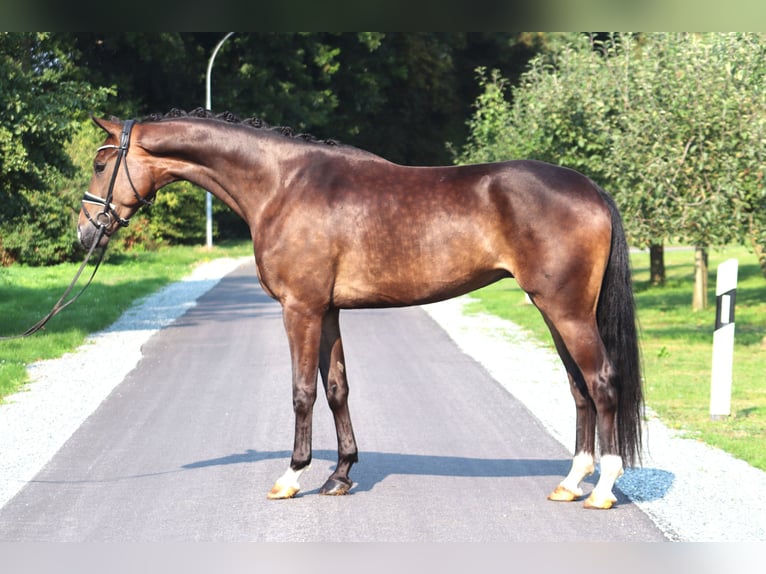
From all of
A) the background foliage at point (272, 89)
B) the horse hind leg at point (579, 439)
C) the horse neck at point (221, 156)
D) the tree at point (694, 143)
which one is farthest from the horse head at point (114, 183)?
the background foliage at point (272, 89)

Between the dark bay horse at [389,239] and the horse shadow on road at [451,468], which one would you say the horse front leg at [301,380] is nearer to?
the dark bay horse at [389,239]

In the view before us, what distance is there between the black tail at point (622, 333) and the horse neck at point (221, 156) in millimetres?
2182

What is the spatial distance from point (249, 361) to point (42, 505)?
23.3 feet

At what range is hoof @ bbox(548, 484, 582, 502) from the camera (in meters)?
7.03

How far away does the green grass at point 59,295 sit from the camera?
14.4m

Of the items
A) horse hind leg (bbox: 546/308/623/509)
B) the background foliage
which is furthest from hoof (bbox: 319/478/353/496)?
the background foliage

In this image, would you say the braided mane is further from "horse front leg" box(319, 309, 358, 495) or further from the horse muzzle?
"horse front leg" box(319, 309, 358, 495)

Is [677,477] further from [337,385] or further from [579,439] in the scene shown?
[337,385]

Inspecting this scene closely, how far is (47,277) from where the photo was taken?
26500 millimetres

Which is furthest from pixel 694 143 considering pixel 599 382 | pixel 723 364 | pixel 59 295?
pixel 59 295

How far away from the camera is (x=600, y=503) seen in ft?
22.2

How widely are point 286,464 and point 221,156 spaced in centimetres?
224

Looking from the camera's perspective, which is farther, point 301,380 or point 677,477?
point 677,477

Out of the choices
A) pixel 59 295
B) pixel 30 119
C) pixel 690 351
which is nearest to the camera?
pixel 30 119
